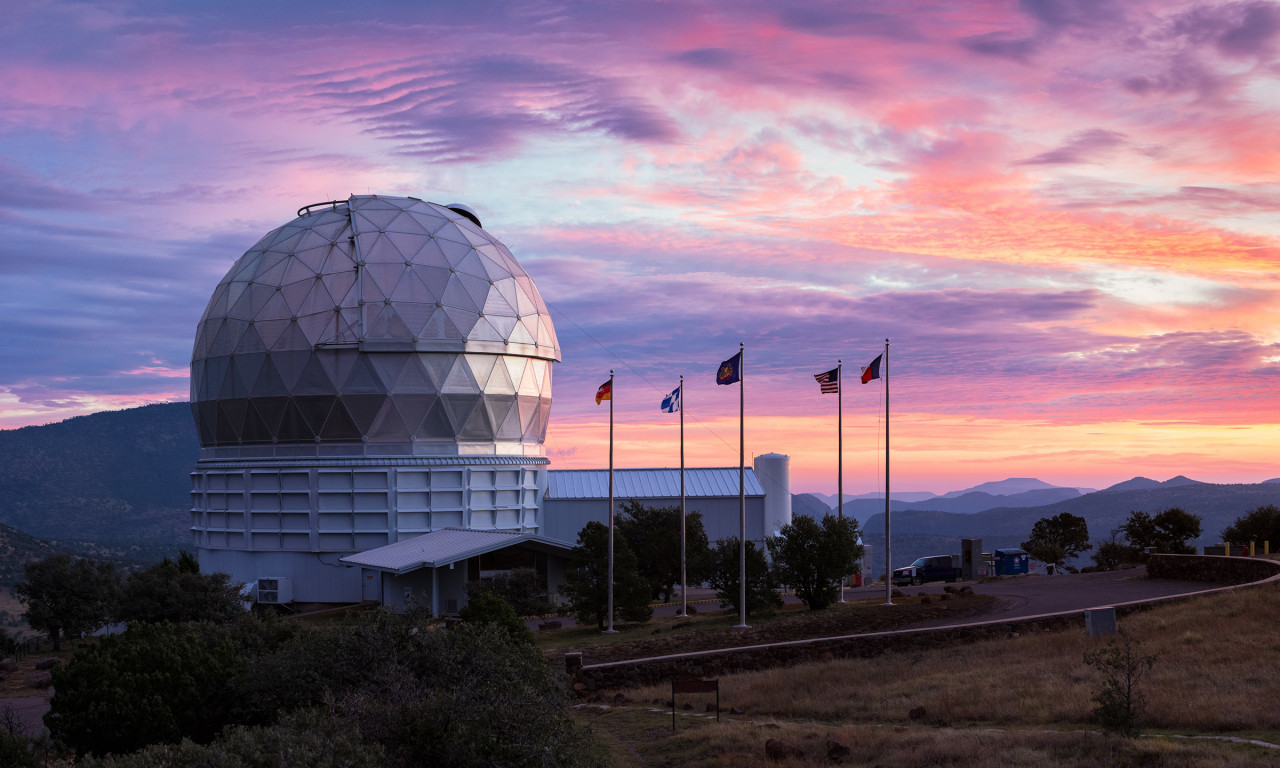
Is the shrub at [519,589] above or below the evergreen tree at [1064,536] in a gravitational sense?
below

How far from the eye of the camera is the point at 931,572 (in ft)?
172

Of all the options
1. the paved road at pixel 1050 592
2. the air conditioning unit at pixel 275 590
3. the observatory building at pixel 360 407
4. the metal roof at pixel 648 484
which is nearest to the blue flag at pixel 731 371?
the paved road at pixel 1050 592

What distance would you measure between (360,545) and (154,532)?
6366 inches

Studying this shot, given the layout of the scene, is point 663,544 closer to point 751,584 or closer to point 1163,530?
point 751,584

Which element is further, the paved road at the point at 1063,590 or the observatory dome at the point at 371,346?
the observatory dome at the point at 371,346

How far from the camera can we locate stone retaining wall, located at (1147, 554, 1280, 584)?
118 feet

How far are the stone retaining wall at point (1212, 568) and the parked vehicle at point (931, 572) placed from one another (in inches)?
414

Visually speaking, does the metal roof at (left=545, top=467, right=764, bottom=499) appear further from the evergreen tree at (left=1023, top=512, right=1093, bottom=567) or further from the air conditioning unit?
the evergreen tree at (left=1023, top=512, right=1093, bottom=567)

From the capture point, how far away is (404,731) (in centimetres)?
1482

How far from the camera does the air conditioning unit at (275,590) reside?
50.1 m

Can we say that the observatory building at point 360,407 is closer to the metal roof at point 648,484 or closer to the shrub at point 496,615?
the metal roof at point 648,484

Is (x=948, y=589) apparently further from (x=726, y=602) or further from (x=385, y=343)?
(x=385, y=343)

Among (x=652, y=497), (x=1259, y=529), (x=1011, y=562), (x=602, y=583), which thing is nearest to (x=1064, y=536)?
(x=1011, y=562)

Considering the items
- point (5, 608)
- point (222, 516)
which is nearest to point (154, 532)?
point (5, 608)
